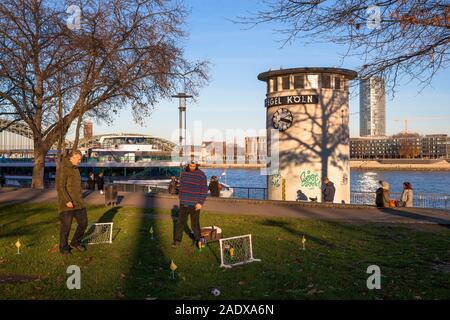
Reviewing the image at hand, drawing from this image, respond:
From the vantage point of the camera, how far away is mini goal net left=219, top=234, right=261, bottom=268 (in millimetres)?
8125

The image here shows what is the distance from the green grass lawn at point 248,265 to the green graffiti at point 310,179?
44.1ft

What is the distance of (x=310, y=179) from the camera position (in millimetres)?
27078

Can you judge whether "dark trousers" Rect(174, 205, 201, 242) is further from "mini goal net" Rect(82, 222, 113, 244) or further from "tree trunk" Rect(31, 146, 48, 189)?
"tree trunk" Rect(31, 146, 48, 189)

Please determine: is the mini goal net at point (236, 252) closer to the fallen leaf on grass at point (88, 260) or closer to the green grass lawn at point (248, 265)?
the green grass lawn at point (248, 265)

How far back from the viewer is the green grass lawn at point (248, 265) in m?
6.45

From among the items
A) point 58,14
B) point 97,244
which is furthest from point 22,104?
point 97,244

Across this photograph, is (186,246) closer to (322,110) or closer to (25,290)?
(25,290)

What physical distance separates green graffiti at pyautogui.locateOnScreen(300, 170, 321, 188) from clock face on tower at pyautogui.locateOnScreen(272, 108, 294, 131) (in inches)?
112

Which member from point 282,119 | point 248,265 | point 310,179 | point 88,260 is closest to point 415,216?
point 248,265

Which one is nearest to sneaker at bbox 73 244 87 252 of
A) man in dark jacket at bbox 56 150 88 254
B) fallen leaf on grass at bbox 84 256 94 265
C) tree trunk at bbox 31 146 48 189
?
man in dark jacket at bbox 56 150 88 254

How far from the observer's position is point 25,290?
21.1ft

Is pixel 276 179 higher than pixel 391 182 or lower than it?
higher

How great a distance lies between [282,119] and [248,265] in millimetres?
20189

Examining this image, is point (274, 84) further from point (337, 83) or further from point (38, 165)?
point (38, 165)
